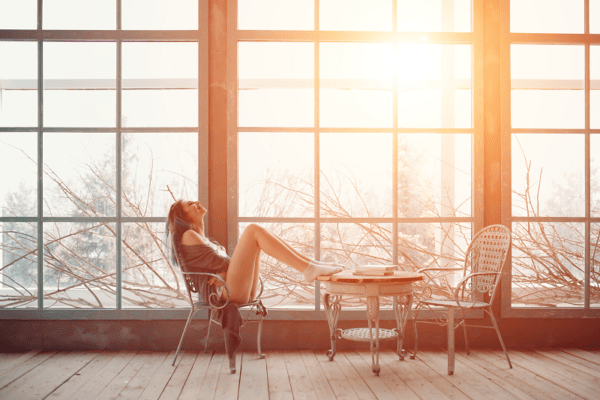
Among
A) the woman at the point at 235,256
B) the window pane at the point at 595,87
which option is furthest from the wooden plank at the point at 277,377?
the window pane at the point at 595,87

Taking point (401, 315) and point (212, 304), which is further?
point (401, 315)

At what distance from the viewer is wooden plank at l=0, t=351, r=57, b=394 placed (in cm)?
297

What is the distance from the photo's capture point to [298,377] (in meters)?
3.02

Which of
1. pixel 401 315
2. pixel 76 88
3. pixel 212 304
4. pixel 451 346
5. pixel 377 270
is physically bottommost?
pixel 451 346

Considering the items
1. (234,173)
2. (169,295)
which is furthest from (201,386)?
(234,173)

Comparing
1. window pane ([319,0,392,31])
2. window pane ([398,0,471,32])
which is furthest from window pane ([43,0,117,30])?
window pane ([398,0,471,32])

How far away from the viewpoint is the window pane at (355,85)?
150 inches

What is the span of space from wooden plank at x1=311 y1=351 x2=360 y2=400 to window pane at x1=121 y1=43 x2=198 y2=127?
80.8 inches

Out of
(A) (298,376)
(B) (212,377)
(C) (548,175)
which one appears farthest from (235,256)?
(C) (548,175)

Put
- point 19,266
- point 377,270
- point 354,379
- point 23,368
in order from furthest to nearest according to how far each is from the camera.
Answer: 1. point 19,266
2. point 23,368
3. point 377,270
4. point 354,379

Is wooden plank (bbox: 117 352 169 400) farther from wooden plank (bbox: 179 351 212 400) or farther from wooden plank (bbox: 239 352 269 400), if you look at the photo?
wooden plank (bbox: 239 352 269 400)

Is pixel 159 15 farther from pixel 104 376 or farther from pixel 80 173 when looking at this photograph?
pixel 104 376

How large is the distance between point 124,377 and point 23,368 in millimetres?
787

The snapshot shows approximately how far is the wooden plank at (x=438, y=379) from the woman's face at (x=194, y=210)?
1.84 m
